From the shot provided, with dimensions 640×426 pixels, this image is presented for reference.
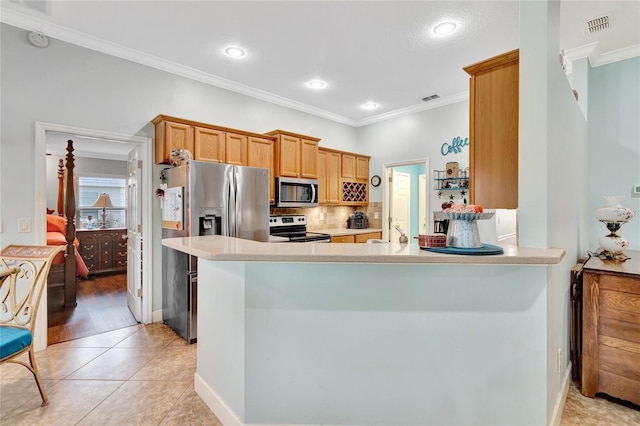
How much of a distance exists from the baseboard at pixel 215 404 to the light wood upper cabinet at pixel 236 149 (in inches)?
97.1

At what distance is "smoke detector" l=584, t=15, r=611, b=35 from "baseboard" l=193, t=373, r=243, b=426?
13.7ft

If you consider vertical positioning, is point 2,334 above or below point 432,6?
below

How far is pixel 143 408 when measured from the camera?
1.97 m

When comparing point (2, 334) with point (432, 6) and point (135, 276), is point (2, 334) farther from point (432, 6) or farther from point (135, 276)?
point (432, 6)

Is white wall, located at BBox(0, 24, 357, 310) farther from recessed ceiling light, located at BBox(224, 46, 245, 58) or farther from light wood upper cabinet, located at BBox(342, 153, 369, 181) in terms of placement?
light wood upper cabinet, located at BBox(342, 153, 369, 181)

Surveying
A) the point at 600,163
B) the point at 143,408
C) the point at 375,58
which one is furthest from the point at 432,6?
the point at 143,408

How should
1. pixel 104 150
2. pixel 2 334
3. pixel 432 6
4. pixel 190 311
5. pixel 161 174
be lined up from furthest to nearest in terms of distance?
pixel 104 150 → pixel 161 174 → pixel 190 311 → pixel 432 6 → pixel 2 334

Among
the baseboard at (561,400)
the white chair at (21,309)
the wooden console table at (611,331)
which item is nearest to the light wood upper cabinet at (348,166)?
the wooden console table at (611,331)

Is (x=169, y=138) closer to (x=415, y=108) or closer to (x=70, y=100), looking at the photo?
(x=70, y=100)

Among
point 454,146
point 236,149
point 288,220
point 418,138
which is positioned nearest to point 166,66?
point 236,149

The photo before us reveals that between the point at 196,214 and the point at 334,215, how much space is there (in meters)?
3.02

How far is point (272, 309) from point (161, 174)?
2.69 meters

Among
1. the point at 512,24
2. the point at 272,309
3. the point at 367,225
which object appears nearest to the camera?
the point at 272,309

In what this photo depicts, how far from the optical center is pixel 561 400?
6.19 ft
